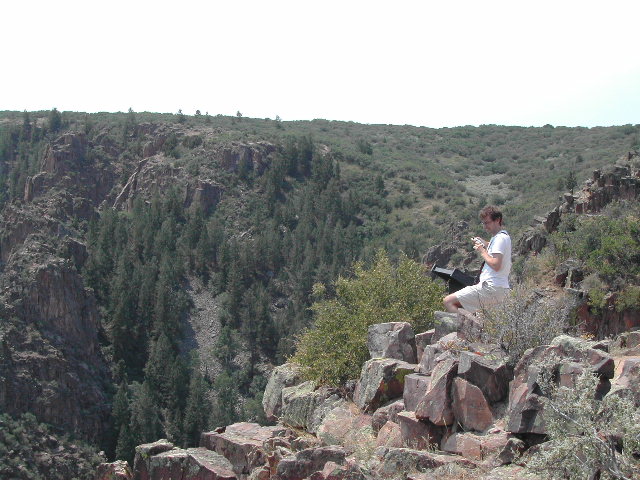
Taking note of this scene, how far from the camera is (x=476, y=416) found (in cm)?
902

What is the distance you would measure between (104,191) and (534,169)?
5218 cm

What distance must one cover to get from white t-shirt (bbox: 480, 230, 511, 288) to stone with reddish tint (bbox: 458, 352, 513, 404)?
1.75 meters

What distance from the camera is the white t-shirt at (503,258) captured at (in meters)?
10.7

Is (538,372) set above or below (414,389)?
above

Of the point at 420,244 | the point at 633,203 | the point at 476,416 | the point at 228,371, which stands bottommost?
the point at 228,371

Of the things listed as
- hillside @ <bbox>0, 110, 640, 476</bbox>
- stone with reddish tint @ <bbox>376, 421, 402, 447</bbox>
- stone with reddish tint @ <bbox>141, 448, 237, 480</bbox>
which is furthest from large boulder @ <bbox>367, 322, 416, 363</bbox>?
hillside @ <bbox>0, 110, 640, 476</bbox>

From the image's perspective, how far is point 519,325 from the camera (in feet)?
30.9

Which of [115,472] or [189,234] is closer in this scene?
[115,472]

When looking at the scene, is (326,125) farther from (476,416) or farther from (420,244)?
(476,416)

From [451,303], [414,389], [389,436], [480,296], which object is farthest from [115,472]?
[480,296]

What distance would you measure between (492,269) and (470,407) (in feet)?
8.05

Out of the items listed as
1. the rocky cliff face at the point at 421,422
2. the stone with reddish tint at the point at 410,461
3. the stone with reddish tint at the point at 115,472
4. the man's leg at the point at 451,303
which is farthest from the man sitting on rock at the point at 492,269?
the stone with reddish tint at the point at 115,472

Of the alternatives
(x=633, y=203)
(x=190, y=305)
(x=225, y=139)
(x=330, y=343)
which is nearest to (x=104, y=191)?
(x=225, y=139)

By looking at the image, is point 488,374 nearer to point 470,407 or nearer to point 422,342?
point 470,407
